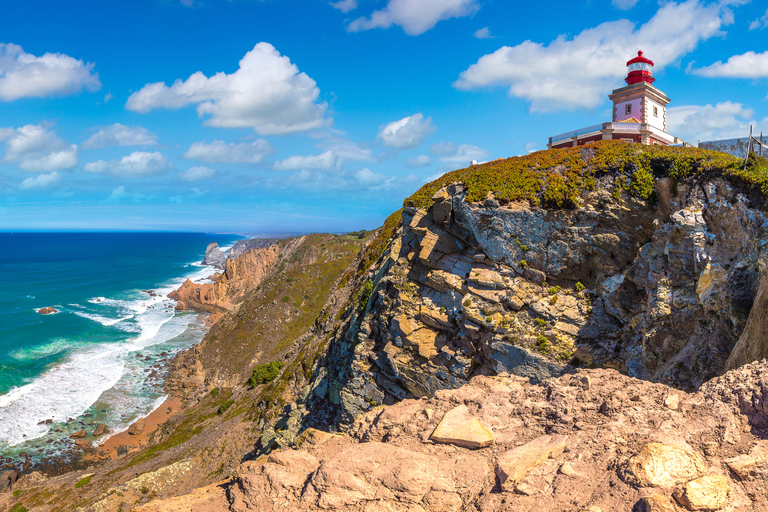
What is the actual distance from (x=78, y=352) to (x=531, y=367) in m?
78.0

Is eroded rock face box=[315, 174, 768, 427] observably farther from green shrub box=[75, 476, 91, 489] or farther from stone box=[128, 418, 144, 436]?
stone box=[128, 418, 144, 436]

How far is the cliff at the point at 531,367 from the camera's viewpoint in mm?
7242

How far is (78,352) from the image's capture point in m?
68.2

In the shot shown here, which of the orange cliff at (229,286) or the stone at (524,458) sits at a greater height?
the stone at (524,458)

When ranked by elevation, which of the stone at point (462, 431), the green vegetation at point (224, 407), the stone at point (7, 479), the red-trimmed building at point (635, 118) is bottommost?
the stone at point (7, 479)

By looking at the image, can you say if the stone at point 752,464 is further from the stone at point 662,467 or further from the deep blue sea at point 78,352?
the deep blue sea at point 78,352

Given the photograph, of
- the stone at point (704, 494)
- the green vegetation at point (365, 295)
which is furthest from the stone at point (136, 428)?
the stone at point (704, 494)

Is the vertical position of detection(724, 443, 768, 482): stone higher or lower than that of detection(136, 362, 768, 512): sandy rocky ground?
higher

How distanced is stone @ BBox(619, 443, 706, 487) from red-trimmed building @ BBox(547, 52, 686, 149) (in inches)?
948

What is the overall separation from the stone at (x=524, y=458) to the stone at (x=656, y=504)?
1.77 meters

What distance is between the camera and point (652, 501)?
5.99 m

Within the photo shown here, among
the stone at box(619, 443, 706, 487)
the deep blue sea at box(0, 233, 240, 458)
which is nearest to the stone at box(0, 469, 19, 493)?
the deep blue sea at box(0, 233, 240, 458)

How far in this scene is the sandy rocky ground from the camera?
6.32 meters

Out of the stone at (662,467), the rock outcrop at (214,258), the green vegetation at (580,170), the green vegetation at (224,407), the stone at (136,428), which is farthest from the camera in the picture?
the rock outcrop at (214,258)
